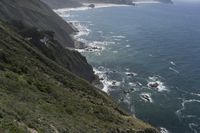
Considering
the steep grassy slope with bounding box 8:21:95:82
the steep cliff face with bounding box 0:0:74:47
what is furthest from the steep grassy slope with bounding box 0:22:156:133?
the steep cliff face with bounding box 0:0:74:47

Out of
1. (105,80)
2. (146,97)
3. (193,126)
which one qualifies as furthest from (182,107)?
(105,80)

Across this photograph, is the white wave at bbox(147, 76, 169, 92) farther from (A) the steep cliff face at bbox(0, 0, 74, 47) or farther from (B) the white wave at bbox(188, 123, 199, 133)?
(A) the steep cliff face at bbox(0, 0, 74, 47)

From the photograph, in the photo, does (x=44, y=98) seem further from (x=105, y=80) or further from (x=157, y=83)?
(x=157, y=83)

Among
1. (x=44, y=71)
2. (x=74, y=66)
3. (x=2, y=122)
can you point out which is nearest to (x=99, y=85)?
(x=74, y=66)

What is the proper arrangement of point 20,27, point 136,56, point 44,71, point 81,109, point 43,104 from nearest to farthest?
point 43,104 → point 81,109 → point 44,71 → point 20,27 → point 136,56

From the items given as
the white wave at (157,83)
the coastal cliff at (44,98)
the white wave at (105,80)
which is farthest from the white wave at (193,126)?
the white wave at (105,80)

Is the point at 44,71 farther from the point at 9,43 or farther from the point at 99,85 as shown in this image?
the point at 99,85

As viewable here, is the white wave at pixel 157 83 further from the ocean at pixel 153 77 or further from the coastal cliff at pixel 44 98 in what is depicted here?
the coastal cliff at pixel 44 98

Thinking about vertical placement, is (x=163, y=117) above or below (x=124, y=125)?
below

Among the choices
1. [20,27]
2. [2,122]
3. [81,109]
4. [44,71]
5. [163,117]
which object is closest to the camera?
[2,122]
